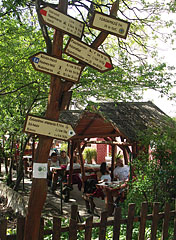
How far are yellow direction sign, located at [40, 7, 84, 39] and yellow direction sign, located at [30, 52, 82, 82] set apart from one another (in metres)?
0.34

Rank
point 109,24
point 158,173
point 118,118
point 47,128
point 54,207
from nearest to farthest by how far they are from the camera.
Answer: point 47,128 → point 109,24 → point 158,173 → point 54,207 → point 118,118

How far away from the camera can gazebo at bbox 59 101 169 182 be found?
8078 mm

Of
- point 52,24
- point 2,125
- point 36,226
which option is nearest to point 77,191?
point 2,125

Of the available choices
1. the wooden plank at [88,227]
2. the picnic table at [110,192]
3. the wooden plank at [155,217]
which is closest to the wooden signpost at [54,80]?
the wooden plank at [88,227]

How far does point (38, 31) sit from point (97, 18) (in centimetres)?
302

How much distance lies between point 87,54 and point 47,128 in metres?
0.92

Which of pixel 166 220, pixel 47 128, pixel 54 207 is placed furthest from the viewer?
pixel 54 207

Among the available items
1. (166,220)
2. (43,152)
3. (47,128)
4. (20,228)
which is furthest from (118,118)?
(20,228)

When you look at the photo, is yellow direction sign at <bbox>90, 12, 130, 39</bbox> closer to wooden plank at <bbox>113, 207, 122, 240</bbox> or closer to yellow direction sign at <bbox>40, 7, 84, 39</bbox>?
yellow direction sign at <bbox>40, 7, 84, 39</bbox>

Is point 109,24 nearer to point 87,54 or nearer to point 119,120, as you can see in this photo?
point 87,54

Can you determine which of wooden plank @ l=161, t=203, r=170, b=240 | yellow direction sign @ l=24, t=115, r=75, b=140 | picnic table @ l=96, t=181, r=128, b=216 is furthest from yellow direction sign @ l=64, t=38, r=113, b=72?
picnic table @ l=96, t=181, r=128, b=216

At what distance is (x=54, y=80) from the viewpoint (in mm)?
3078

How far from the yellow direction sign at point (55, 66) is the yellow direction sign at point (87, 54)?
0.11 m

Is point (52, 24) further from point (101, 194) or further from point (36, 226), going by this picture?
point (101, 194)
